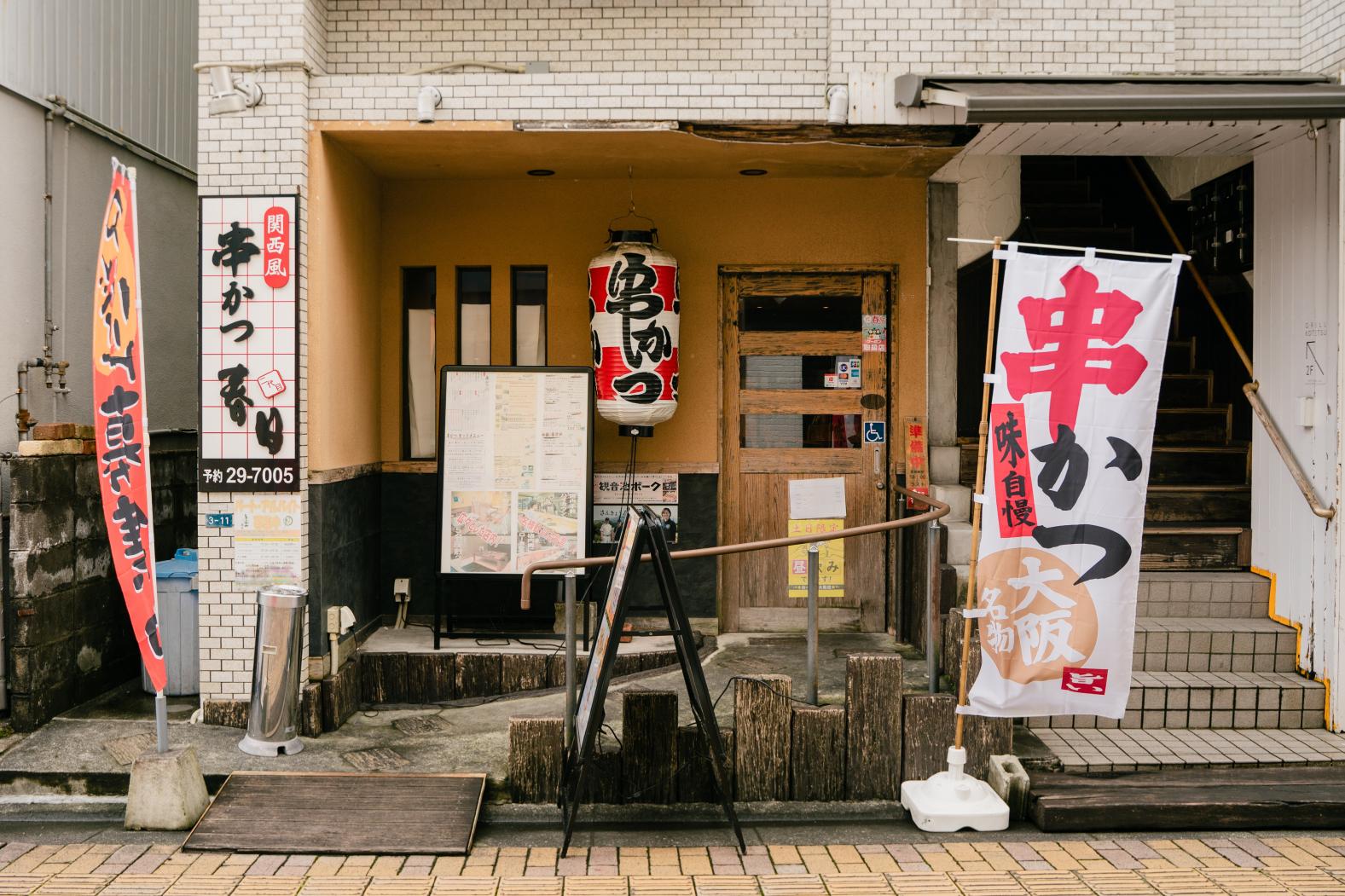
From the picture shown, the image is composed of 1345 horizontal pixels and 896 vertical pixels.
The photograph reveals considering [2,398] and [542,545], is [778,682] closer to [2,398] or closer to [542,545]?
[542,545]

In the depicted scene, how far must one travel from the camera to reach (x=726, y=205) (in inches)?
324

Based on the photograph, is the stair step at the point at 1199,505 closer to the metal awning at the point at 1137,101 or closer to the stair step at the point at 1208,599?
the stair step at the point at 1208,599

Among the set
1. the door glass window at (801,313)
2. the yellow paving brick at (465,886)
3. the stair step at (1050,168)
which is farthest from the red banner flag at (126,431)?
the stair step at (1050,168)

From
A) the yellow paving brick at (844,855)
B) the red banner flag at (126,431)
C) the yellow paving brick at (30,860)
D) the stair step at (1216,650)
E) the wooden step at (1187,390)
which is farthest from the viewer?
the wooden step at (1187,390)

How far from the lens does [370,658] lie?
7312 millimetres

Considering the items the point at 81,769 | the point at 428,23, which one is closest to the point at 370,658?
the point at 81,769

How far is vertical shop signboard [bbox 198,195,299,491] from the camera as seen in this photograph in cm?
650

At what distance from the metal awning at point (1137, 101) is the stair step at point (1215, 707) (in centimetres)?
364

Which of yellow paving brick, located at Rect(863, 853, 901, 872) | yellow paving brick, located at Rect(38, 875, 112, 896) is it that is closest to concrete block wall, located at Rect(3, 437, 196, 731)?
yellow paving brick, located at Rect(38, 875, 112, 896)

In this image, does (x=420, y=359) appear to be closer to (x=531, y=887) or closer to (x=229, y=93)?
(x=229, y=93)

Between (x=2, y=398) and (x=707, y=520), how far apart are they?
5.27 m

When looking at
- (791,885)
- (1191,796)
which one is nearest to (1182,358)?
(1191,796)

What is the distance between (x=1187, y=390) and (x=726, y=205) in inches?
180

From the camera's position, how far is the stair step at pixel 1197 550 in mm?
7730
